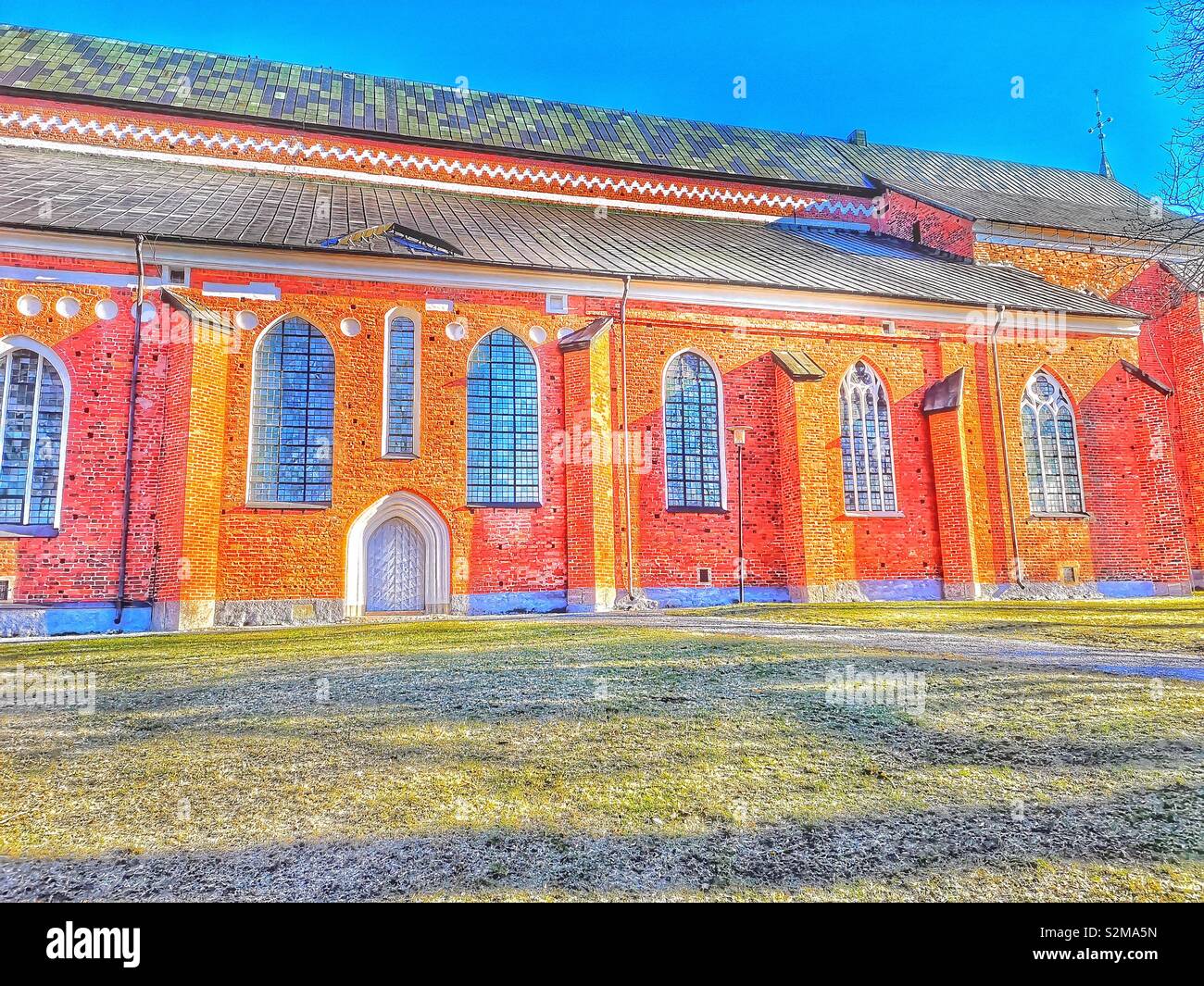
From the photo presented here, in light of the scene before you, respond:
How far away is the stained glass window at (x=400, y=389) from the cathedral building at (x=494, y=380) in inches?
2.6

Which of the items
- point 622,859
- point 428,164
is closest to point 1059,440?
point 428,164

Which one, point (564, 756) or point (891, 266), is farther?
point (891, 266)

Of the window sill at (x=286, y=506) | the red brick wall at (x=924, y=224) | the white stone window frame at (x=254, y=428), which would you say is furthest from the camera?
the red brick wall at (x=924, y=224)

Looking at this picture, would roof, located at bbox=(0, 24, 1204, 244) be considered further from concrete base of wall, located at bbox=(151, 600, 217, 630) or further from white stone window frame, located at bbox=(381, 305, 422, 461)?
concrete base of wall, located at bbox=(151, 600, 217, 630)

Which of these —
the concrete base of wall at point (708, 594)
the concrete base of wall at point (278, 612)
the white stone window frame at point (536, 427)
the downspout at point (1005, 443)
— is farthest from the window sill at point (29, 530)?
the downspout at point (1005, 443)

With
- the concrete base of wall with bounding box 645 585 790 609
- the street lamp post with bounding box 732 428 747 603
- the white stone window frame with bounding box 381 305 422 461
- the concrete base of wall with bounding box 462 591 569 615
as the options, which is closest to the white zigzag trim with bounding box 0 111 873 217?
the white stone window frame with bounding box 381 305 422 461

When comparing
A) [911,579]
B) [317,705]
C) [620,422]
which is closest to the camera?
[317,705]

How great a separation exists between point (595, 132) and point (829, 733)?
2263 cm

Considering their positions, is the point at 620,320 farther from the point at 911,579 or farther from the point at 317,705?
the point at 317,705

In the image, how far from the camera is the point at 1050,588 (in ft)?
56.3

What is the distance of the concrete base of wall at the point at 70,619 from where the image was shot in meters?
11.8

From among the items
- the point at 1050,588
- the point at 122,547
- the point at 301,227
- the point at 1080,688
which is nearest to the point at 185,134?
the point at 301,227

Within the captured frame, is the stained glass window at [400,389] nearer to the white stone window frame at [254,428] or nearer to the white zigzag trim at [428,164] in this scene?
the white stone window frame at [254,428]

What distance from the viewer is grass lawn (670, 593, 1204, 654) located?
906cm
